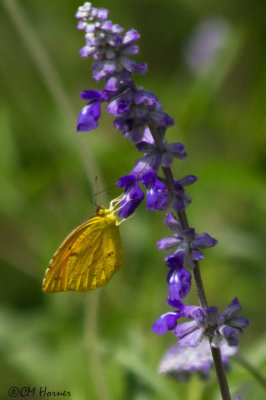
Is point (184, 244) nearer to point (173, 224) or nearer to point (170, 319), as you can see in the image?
point (173, 224)

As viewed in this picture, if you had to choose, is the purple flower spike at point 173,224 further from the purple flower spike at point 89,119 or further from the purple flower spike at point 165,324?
the purple flower spike at point 89,119

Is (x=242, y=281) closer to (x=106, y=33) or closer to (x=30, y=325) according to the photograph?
(x=30, y=325)

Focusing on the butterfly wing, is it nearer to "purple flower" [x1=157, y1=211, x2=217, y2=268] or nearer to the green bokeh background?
"purple flower" [x1=157, y1=211, x2=217, y2=268]

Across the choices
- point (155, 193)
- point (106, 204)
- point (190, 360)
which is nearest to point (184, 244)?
point (155, 193)

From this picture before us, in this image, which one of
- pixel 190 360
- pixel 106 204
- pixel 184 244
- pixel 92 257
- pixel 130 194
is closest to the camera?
pixel 184 244

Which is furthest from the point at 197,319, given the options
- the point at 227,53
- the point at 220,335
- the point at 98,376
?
the point at 227,53

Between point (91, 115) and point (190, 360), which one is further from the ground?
point (91, 115)

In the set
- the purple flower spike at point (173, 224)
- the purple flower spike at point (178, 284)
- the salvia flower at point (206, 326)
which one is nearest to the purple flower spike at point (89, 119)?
the purple flower spike at point (173, 224)
